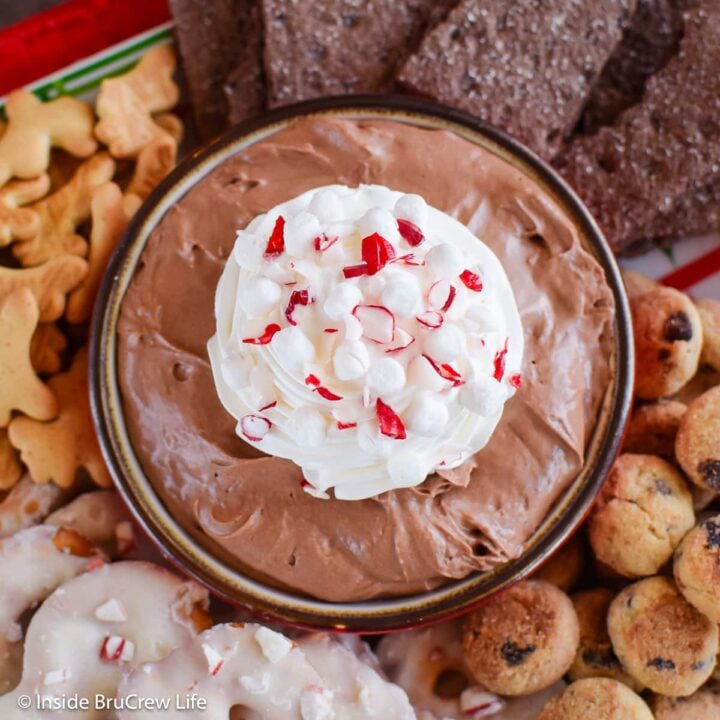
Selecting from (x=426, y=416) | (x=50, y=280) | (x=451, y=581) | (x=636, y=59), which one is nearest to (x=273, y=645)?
(x=451, y=581)

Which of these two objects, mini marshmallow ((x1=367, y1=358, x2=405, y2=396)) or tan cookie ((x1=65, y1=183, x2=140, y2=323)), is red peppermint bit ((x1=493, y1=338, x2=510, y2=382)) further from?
tan cookie ((x1=65, y1=183, x2=140, y2=323))

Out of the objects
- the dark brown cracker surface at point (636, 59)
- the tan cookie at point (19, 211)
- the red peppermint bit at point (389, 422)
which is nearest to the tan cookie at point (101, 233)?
the tan cookie at point (19, 211)

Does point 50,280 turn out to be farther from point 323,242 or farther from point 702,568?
point 702,568

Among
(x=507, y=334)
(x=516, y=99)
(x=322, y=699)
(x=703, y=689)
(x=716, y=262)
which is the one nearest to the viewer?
(x=507, y=334)

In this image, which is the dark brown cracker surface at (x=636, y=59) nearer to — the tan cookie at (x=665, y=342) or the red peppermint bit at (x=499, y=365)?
the tan cookie at (x=665, y=342)

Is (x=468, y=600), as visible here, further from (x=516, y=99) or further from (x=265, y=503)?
(x=516, y=99)

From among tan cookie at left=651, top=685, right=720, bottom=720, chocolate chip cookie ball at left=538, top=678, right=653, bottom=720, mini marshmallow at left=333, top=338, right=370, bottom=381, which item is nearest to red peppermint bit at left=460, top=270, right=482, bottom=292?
mini marshmallow at left=333, top=338, right=370, bottom=381

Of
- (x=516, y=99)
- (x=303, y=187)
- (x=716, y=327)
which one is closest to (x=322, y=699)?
(x=303, y=187)
